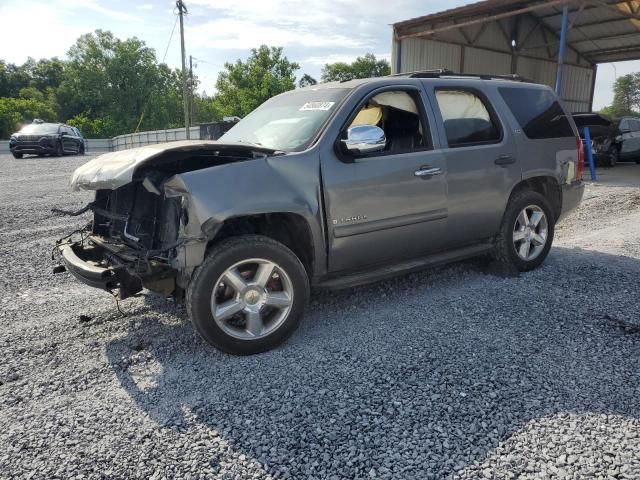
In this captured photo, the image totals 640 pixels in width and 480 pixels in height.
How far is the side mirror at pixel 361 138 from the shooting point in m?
3.63

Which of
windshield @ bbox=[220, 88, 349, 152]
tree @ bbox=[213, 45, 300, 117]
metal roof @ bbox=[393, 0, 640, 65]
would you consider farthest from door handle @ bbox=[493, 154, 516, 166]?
tree @ bbox=[213, 45, 300, 117]

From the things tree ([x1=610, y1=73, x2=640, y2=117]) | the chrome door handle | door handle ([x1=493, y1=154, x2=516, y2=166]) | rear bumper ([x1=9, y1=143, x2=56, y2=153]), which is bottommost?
rear bumper ([x1=9, y1=143, x2=56, y2=153])

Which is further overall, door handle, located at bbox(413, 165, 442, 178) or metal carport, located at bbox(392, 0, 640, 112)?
metal carport, located at bbox(392, 0, 640, 112)

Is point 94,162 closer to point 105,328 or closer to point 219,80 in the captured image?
point 105,328

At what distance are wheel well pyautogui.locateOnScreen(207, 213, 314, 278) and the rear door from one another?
4.72 ft

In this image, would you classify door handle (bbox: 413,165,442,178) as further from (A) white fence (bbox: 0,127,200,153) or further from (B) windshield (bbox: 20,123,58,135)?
(B) windshield (bbox: 20,123,58,135)

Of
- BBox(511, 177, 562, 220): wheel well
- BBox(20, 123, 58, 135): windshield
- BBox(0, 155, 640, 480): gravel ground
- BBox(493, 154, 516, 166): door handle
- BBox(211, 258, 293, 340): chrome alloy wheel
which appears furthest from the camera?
BBox(20, 123, 58, 135): windshield

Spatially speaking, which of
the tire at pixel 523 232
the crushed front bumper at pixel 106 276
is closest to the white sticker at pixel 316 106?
the crushed front bumper at pixel 106 276

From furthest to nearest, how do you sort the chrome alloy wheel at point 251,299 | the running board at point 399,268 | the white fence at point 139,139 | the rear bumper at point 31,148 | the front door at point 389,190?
the white fence at point 139,139, the rear bumper at point 31,148, the running board at point 399,268, the front door at point 389,190, the chrome alloy wheel at point 251,299

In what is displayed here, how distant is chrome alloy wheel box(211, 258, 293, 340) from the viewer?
3324 mm

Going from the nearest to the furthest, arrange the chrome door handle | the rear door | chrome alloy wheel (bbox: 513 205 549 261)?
1. the chrome door handle
2. the rear door
3. chrome alloy wheel (bbox: 513 205 549 261)

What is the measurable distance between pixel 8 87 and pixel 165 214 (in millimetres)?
75379

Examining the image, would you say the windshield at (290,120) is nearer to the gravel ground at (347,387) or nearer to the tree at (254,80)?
the gravel ground at (347,387)

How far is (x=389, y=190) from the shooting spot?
12.9ft
